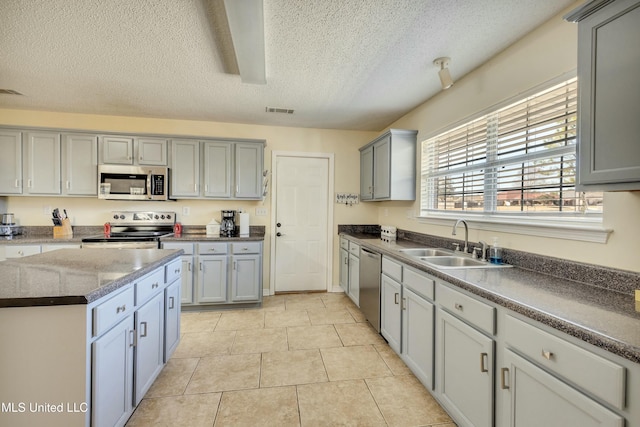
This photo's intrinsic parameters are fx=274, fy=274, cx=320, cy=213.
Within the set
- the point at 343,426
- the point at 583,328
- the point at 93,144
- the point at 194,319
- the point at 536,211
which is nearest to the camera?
the point at 583,328

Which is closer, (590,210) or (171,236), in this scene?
(590,210)

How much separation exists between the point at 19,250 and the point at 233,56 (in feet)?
10.7


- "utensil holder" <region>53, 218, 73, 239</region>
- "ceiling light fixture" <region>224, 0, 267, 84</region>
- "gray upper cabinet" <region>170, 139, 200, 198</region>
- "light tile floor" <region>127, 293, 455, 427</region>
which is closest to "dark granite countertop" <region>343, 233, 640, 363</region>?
"light tile floor" <region>127, 293, 455, 427</region>

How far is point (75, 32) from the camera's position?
1922 mm

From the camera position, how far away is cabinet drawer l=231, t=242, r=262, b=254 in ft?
11.2

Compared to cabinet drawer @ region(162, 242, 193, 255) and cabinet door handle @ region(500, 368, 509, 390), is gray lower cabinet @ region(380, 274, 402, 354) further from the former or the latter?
cabinet drawer @ region(162, 242, 193, 255)

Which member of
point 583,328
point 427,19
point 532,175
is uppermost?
point 427,19

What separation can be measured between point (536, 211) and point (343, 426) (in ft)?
6.15

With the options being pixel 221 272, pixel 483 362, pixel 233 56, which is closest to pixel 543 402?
pixel 483 362

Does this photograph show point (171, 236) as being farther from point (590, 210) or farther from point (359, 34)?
point (590, 210)

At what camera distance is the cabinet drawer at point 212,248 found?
335 centimetres

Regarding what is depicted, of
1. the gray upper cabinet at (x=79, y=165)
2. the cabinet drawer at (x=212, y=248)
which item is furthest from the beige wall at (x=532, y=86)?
the gray upper cabinet at (x=79, y=165)

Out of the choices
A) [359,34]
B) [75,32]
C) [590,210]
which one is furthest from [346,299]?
[75,32]

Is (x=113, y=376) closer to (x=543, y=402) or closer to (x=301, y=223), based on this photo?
(x=543, y=402)
